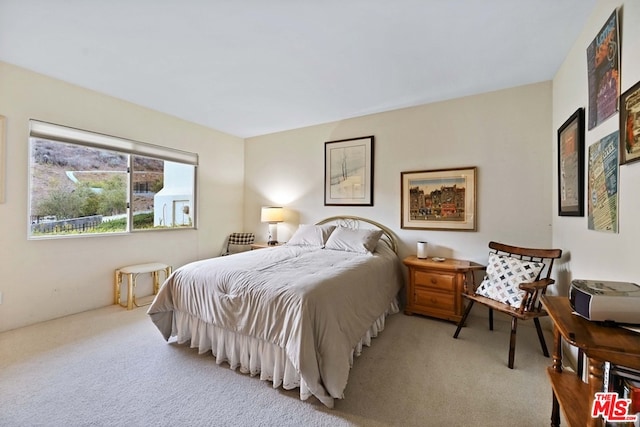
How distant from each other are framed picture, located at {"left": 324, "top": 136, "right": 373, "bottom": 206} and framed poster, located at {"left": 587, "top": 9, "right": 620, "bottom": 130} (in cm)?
223

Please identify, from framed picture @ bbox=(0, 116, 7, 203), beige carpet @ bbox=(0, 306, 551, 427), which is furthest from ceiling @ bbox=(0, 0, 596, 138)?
beige carpet @ bbox=(0, 306, 551, 427)

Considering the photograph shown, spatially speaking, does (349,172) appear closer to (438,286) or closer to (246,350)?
(438,286)

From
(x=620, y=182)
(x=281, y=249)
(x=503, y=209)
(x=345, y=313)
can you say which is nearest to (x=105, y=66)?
(x=281, y=249)

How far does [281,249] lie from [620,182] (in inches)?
116

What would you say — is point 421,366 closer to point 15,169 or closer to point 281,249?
point 281,249

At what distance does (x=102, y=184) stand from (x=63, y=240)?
778mm

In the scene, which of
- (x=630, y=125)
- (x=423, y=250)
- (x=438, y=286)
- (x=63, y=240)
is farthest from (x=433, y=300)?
(x=63, y=240)

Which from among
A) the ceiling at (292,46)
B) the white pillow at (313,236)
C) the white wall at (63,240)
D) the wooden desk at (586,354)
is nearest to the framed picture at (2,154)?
the white wall at (63,240)

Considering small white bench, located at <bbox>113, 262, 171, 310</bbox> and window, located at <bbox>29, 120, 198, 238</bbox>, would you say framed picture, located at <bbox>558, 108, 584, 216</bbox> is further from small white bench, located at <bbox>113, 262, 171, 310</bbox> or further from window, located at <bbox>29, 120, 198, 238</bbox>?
window, located at <bbox>29, 120, 198, 238</bbox>

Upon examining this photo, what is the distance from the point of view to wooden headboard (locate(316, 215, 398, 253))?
11.5ft

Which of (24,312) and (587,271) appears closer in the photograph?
(587,271)

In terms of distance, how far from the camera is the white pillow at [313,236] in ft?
11.6

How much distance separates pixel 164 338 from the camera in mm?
2395

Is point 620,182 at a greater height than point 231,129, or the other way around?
point 231,129
